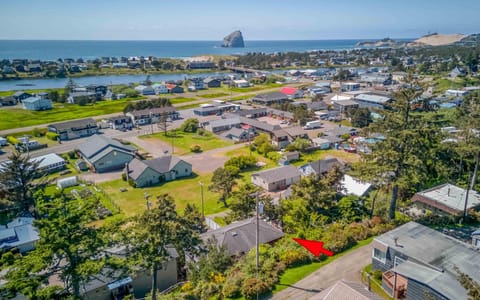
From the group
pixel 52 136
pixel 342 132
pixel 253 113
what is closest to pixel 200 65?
pixel 253 113

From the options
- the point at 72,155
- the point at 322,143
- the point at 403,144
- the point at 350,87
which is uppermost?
the point at 403,144

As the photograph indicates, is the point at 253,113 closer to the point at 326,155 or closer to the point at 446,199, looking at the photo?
the point at 326,155

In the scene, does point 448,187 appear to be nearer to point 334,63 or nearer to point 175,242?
point 175,242

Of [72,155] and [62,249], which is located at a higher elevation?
[62,249]

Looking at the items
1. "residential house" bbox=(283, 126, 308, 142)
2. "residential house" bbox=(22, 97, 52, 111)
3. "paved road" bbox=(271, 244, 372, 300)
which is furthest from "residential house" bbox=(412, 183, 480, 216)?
"residential house" bbox=(22, 97, 52, 111)

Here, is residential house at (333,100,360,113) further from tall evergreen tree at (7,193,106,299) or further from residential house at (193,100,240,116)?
tall evergreen tree at (7,193,106,299)

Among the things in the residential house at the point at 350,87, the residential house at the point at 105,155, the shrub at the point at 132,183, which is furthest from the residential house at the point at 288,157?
the residential house at the point at 350,87
